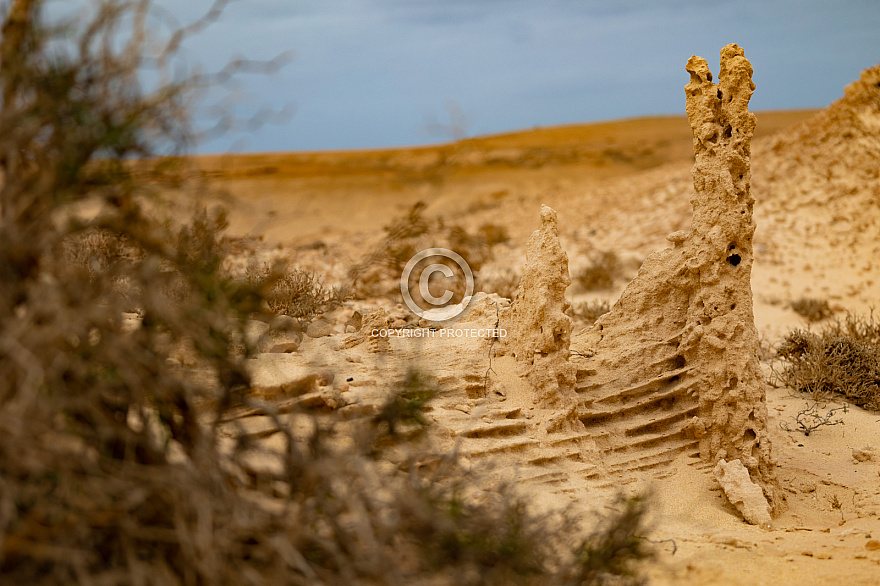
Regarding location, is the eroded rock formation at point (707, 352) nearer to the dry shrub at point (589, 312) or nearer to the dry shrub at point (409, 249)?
the dry shrub at point (409, 249)

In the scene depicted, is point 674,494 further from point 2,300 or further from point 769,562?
point 2,300

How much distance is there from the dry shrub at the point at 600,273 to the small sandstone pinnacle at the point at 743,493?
688cm

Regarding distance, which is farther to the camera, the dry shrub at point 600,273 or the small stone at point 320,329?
the dry shrub at point 600,273

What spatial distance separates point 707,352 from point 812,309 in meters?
6.38

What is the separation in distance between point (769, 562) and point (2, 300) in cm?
356

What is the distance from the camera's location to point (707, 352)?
507cm

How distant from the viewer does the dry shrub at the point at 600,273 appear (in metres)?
11.6

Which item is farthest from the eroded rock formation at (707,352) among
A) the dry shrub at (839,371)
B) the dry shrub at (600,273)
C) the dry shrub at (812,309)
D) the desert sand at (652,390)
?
the dry shrub at (600,273)

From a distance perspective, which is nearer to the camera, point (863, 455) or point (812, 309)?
point (863, 455)

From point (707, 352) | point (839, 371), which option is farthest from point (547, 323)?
point (839, 371)

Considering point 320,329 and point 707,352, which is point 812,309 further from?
point 320,329

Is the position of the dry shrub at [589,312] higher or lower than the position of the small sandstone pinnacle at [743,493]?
higher

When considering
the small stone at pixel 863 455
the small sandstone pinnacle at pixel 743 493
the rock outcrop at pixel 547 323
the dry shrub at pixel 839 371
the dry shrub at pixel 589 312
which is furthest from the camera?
the dry shrub at pixel 589 312

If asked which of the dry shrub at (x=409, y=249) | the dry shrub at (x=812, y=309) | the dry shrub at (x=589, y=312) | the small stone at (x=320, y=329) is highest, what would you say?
the dry shrub at (x=409, y=249)
